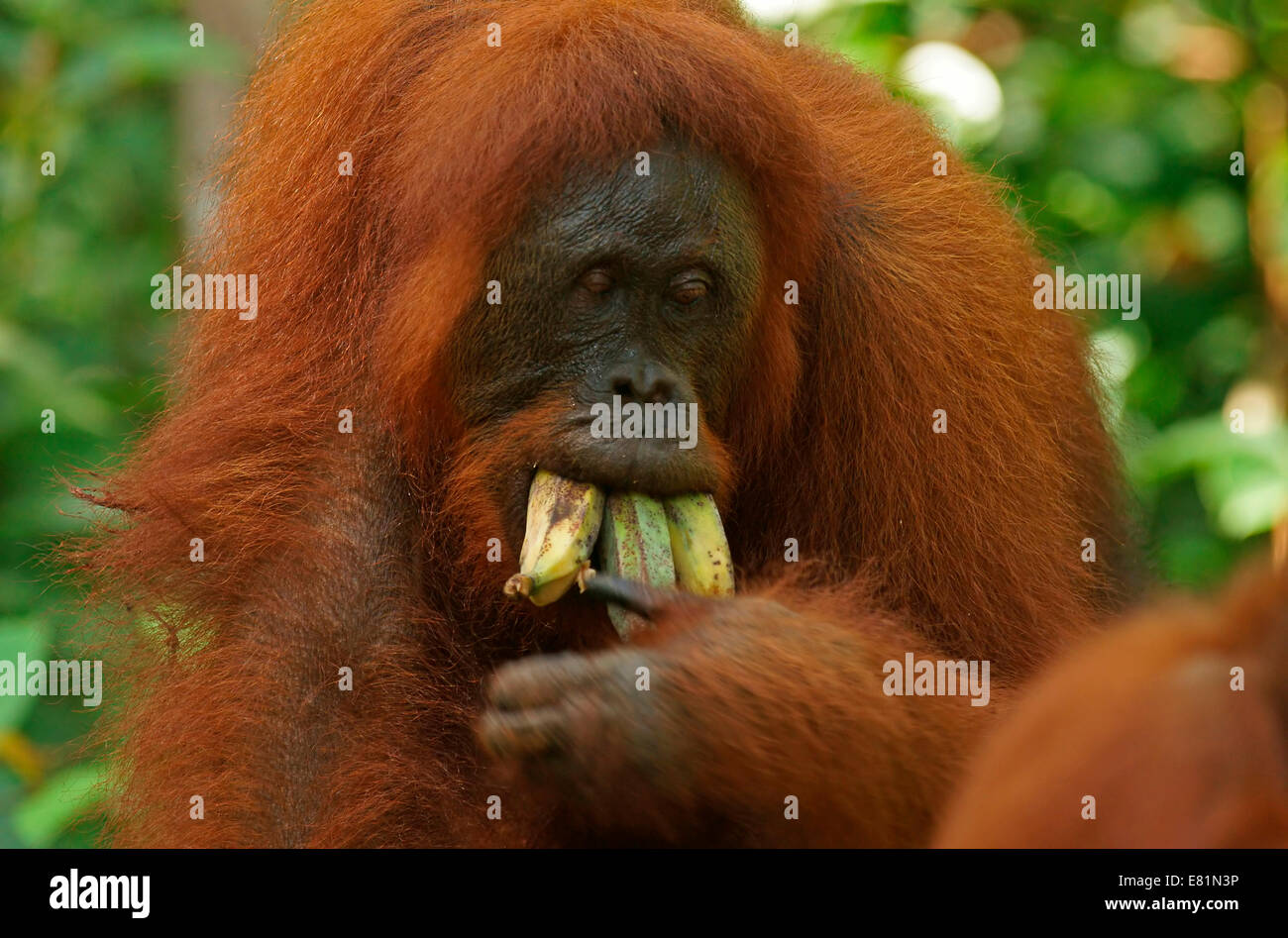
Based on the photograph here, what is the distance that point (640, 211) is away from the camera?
8.25 ft

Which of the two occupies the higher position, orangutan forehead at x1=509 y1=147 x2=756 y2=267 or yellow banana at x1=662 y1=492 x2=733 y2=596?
orangutan forehead at x1=509 y1=147 x2=756 y2=267

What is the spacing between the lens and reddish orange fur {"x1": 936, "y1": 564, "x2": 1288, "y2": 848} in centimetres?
127

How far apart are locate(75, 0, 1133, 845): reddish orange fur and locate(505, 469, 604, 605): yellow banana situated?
0.36 feet

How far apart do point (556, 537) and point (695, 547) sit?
0.24 meters

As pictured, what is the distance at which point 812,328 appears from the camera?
2979 mm

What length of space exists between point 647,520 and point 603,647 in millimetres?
279

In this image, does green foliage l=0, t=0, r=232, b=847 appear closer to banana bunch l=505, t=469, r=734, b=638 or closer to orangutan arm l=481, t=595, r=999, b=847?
banana bunch l=505, t=469, r=734, b=638

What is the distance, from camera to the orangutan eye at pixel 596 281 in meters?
2.54

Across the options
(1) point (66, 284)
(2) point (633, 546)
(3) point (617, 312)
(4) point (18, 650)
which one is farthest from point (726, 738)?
(1) point (66, 284)

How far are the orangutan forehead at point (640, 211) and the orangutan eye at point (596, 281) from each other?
0.14ft

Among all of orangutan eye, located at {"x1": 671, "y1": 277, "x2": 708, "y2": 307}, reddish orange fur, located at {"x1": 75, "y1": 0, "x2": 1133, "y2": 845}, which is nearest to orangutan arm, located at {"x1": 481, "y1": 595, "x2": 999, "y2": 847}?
reddish orange fur, located at {"x1": 75, "y1": 0, "x2": 1133, "y2": 845}

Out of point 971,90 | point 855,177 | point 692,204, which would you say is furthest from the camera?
point 971,90
